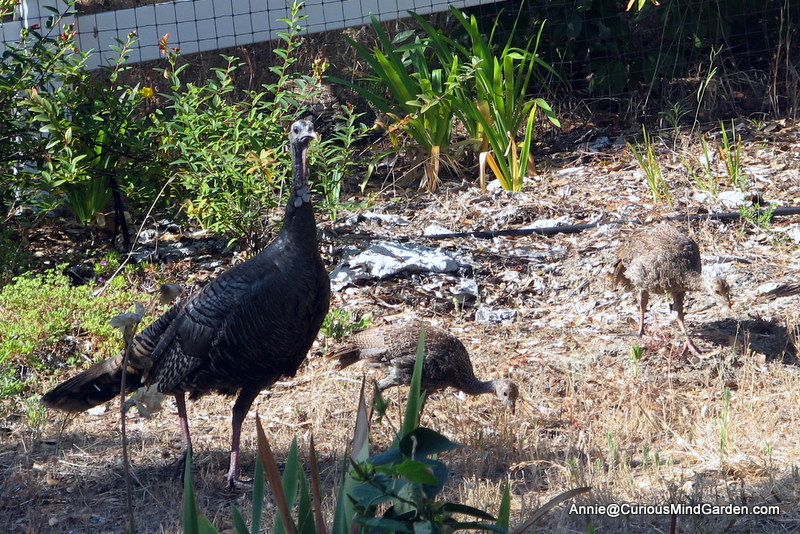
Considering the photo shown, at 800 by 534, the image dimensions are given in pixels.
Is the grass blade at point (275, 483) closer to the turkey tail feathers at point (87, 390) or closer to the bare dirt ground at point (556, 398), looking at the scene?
the bare dirt ground at point (556, 398)

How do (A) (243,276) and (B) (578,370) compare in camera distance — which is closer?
(A) (243,276)

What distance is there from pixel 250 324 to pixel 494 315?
243cm

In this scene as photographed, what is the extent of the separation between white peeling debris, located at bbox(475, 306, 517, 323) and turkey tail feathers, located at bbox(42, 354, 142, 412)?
2606mm

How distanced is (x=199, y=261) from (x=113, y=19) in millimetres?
2662

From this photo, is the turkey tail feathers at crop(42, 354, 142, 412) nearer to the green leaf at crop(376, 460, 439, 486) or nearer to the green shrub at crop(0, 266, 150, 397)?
the green shrub at crop(0, 266, 150, 397)

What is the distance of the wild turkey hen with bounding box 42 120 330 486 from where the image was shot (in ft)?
14.0

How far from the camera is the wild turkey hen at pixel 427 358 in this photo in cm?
498

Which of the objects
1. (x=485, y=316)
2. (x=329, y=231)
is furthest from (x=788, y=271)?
(x=329, y=231)

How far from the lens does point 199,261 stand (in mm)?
7223

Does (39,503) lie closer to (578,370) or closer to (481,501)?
(481,501)

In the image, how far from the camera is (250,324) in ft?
14.0

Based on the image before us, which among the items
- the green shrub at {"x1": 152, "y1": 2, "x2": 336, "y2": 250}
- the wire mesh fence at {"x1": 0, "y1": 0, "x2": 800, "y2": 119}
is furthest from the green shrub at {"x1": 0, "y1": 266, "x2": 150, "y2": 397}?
the wire mesh fence at {"x1": 0, "y1": 0, "x2": 800, "y2": 119}

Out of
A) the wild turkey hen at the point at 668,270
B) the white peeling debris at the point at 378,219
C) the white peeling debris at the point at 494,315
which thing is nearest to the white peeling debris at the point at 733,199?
the wild turkey hen at the point at 668,270

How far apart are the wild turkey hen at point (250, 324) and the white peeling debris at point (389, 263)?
2206 millimetres
